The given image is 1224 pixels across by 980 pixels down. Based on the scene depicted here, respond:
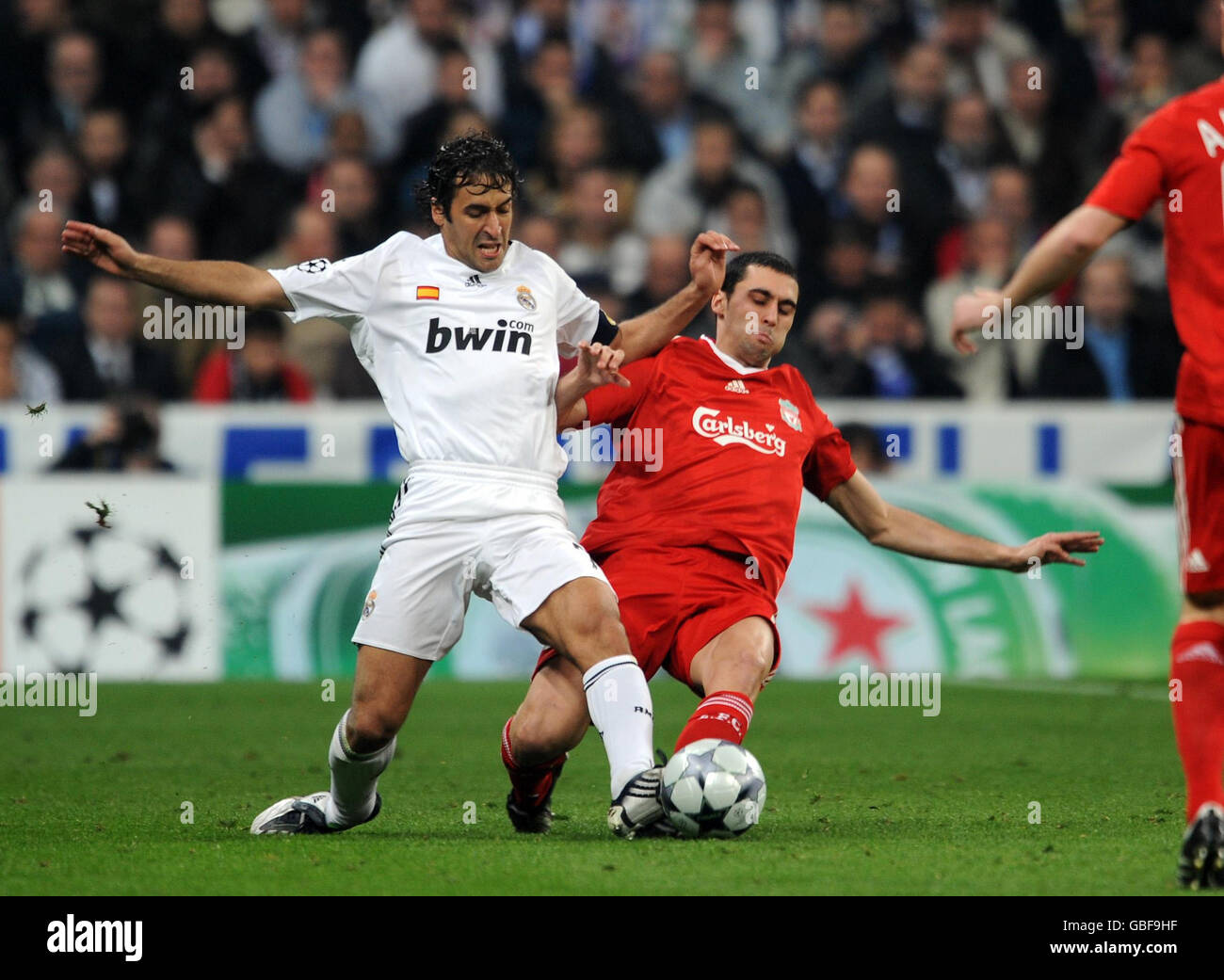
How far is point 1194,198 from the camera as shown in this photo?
15.4 ft

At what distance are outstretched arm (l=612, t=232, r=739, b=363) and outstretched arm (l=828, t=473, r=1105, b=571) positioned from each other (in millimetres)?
903

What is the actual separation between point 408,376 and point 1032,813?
98.7 inches

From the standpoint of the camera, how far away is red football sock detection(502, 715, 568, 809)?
5.97m

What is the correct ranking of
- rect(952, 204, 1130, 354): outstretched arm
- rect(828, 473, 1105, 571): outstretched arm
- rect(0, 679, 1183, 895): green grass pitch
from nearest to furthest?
rect(952, 204, 1130, 354): outstretched arm
rect(0, 679, 1183, 895): green grass pitch
rect(828, 473, 1105, 571): outstretched arm

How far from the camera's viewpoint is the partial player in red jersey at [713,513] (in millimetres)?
6023

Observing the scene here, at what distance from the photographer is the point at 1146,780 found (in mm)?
7270

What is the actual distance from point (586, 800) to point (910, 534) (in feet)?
5.02

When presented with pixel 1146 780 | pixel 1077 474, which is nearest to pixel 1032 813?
pixel 1146 780

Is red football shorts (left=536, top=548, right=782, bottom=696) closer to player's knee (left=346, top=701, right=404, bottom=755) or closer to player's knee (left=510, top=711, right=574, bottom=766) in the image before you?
player's knee (left=510, top=711, right=574, bottom=766)

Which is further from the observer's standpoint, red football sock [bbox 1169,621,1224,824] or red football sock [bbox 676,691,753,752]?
red football sock [bbox 676,691,753,752]

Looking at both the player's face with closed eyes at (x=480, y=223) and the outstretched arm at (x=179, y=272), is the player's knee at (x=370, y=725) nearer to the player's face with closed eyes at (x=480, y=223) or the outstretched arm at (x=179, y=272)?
Answer: the outstretched arm at (x=179, y=272)

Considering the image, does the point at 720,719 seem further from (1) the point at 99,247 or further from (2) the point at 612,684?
(1) the point at 99,247

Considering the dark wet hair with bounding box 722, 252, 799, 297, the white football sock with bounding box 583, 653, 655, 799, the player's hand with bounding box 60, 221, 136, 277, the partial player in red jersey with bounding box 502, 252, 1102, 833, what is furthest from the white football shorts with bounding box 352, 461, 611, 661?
the dark wet hair with bounding box 722, 252, 799, 297

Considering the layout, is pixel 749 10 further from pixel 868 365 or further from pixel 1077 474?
pixel 1077 474
